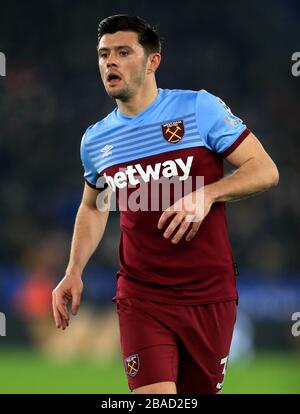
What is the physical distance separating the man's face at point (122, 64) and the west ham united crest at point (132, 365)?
56.1 inches

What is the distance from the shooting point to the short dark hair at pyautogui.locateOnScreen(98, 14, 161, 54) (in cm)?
507

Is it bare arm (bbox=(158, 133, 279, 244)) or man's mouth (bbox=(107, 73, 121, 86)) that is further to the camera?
man's mouth (bbox=(107, 73, 121, 86))

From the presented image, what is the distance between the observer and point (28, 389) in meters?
9.81

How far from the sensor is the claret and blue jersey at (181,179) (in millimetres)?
4855

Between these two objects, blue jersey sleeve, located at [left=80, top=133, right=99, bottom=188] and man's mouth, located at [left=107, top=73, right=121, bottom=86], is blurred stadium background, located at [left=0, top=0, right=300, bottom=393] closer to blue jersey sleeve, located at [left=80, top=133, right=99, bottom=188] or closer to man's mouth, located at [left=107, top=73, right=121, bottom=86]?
blue jersey sleeve, located at [left=80, top=133, right=99, bottom=188]

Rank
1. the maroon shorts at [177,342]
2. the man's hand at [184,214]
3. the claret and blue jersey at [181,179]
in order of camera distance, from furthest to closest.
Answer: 1. the claret and blue jersey at [181,179]
2. the maroon shorts at [177,342]
3. the man's hand at [184,214]

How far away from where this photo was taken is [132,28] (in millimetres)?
5098

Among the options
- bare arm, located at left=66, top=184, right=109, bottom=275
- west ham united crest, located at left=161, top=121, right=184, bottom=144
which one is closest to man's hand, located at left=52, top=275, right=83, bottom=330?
bare arm, located at left=66, top=184, right=109, bottom=275

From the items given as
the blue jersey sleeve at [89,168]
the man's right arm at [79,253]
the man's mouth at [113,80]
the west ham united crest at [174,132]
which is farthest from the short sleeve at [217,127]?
the man's right arm at [79,253]

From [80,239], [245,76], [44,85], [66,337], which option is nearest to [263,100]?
[245,76]

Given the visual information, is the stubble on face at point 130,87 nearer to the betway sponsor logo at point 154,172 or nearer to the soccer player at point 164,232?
the soccer player at point 164,232

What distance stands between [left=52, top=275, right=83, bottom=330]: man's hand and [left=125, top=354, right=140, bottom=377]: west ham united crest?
409 mm
